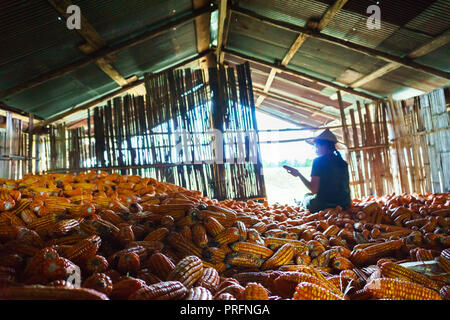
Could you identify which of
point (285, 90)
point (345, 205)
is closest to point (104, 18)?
point (345, 205)

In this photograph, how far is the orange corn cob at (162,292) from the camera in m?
1.25

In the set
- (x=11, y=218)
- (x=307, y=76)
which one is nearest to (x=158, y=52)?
(x=307, y=76)

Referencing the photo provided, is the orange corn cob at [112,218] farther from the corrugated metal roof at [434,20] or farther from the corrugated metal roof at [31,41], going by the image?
the corrugated metal roof at [434,20]

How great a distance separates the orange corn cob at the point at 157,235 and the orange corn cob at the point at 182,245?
0.20 feet

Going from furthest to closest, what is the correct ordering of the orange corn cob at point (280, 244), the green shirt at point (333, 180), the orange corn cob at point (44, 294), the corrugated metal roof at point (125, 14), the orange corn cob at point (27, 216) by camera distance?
the corrugated metal roof at point (125, 14) < the green shirt at point (333, 180) < the orange corn cob at point (27, 216) < the orange corn cob at point (280, 244) < the orange corn cob at point (44, 294)

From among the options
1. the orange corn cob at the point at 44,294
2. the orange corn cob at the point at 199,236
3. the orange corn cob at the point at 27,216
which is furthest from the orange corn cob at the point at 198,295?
the orange corn cob at the point at 27,216

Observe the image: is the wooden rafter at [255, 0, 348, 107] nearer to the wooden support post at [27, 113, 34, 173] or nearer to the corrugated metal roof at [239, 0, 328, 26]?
the corrugated metal roof at [239, 0, 328, 26]

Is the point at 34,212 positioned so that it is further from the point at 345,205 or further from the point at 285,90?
the point at 285,90

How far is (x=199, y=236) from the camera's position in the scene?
2404mm

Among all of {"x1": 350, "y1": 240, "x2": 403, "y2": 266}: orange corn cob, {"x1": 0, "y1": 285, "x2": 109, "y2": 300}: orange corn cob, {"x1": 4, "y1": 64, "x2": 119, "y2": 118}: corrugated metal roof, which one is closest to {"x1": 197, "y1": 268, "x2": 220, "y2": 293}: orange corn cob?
{"x1": 0, "y1": 285, "x2": 109, "y2": 300}: orange corn cob

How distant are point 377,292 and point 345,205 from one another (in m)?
4.24

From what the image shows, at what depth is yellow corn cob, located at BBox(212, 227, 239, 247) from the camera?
2.43 m

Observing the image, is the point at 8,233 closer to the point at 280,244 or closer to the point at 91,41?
the point at 280,244

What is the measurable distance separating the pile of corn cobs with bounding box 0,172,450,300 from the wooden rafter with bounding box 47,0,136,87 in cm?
341
